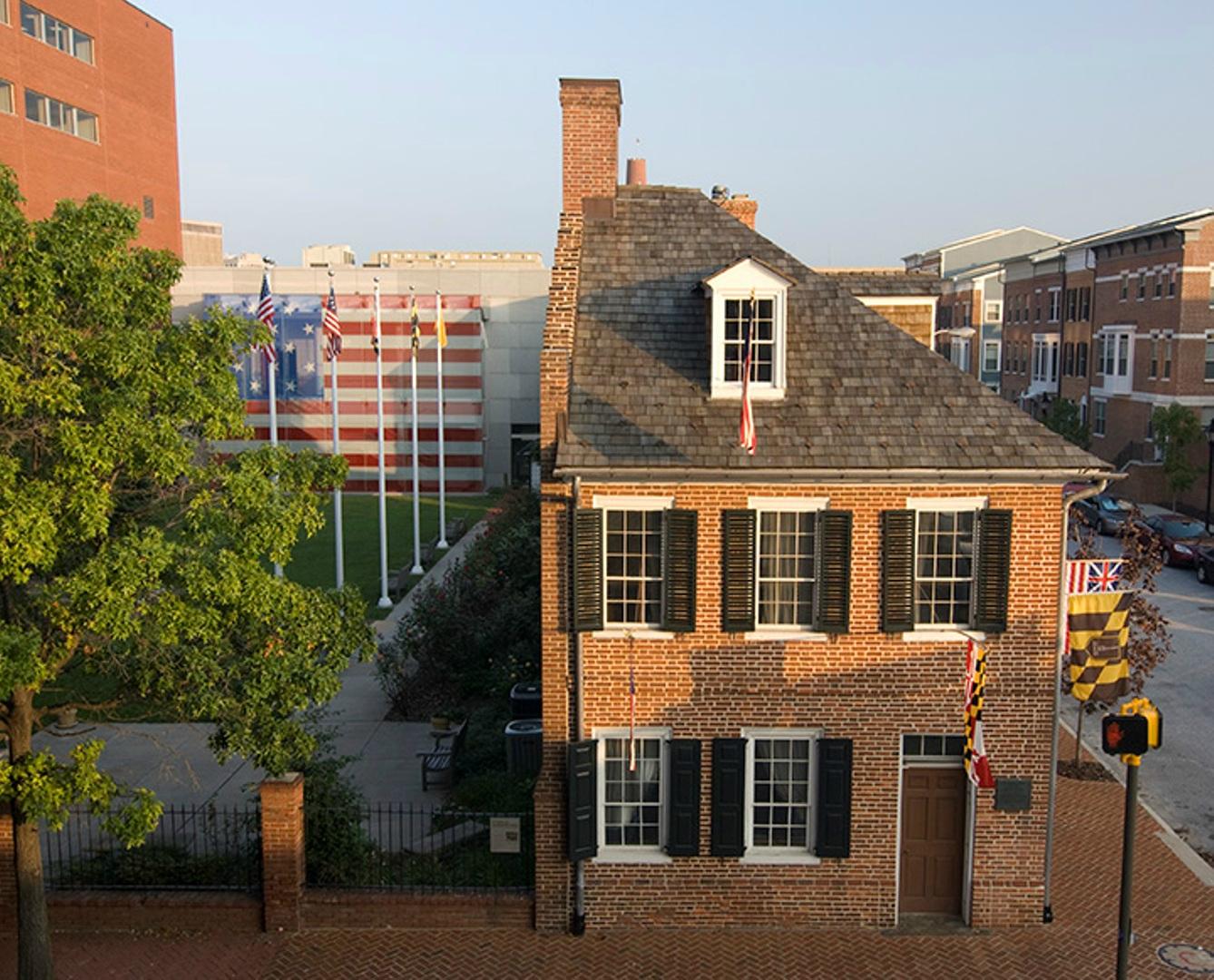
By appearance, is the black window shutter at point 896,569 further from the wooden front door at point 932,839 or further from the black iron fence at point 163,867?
the black iron fence at point 163,867

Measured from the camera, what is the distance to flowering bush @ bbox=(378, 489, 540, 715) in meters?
25.0

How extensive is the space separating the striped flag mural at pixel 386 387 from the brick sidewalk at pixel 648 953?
161 ft

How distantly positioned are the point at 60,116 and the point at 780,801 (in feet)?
169

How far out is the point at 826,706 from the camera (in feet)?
50.8

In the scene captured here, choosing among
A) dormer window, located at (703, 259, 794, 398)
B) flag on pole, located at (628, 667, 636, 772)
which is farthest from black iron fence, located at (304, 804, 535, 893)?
dormer window, located at (703, 259, 794, 398)

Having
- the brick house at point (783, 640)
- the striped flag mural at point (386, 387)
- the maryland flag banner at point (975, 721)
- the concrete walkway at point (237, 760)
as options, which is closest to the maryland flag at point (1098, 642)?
the brick house at point (783, 640)

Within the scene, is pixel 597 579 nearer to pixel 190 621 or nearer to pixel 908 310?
pixel 190 621

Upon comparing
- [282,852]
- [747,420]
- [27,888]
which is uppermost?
[747,420]

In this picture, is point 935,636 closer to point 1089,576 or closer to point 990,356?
point 1089,576

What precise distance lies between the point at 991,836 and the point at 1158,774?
27.7 ft

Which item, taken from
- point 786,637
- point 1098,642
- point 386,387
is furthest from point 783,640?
point 386,387

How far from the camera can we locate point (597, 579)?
50.1 feet

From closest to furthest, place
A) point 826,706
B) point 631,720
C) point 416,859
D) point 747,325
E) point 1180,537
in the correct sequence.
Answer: point 631,720, point 826,706, point 747,325, point 416,859, point 1180,537

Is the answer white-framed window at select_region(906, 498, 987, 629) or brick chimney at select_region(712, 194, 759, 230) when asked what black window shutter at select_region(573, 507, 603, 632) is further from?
brick chimney at select_region(712, 194, 759, 230)
